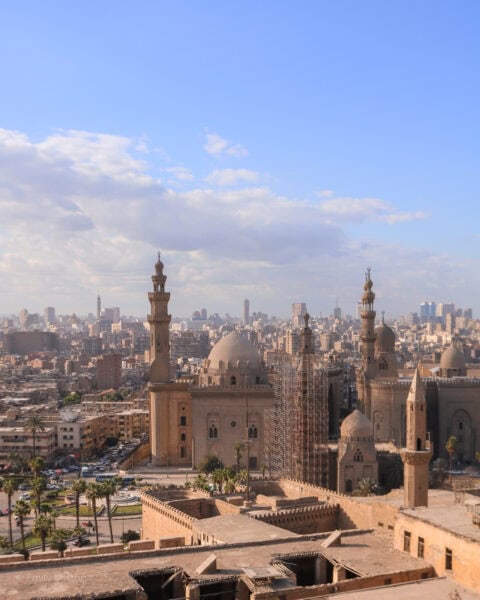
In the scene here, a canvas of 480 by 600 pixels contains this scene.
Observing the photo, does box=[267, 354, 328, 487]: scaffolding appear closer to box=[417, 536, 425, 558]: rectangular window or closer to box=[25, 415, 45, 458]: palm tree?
box=[25, 415, 45, 458]: palm tree

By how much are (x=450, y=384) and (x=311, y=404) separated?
11.3 metres

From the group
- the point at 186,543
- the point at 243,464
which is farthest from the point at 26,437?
the point at 186,543

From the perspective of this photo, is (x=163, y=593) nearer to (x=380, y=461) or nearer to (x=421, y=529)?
(x=421, y=529)

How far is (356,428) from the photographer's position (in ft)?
144

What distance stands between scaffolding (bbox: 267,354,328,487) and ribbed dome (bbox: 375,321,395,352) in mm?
9049

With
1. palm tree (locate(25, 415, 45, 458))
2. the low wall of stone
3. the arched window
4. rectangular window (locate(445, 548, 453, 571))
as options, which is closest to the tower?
the arched window

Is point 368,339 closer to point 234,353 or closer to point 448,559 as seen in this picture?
point 234,353

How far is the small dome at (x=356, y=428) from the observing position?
1727 inches

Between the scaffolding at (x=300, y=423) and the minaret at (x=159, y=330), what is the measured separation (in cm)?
846

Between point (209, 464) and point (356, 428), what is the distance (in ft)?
37.1

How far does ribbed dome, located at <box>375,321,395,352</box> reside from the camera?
5894 cm

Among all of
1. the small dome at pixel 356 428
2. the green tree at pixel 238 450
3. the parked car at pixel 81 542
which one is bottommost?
the parked car at pixel 81 542

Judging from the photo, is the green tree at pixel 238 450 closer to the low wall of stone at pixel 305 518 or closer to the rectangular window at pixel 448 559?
the low wall of stone at pixel 305 518

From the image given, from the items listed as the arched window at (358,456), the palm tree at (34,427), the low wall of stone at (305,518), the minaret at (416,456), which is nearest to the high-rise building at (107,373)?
the palm tree at (34,427)
